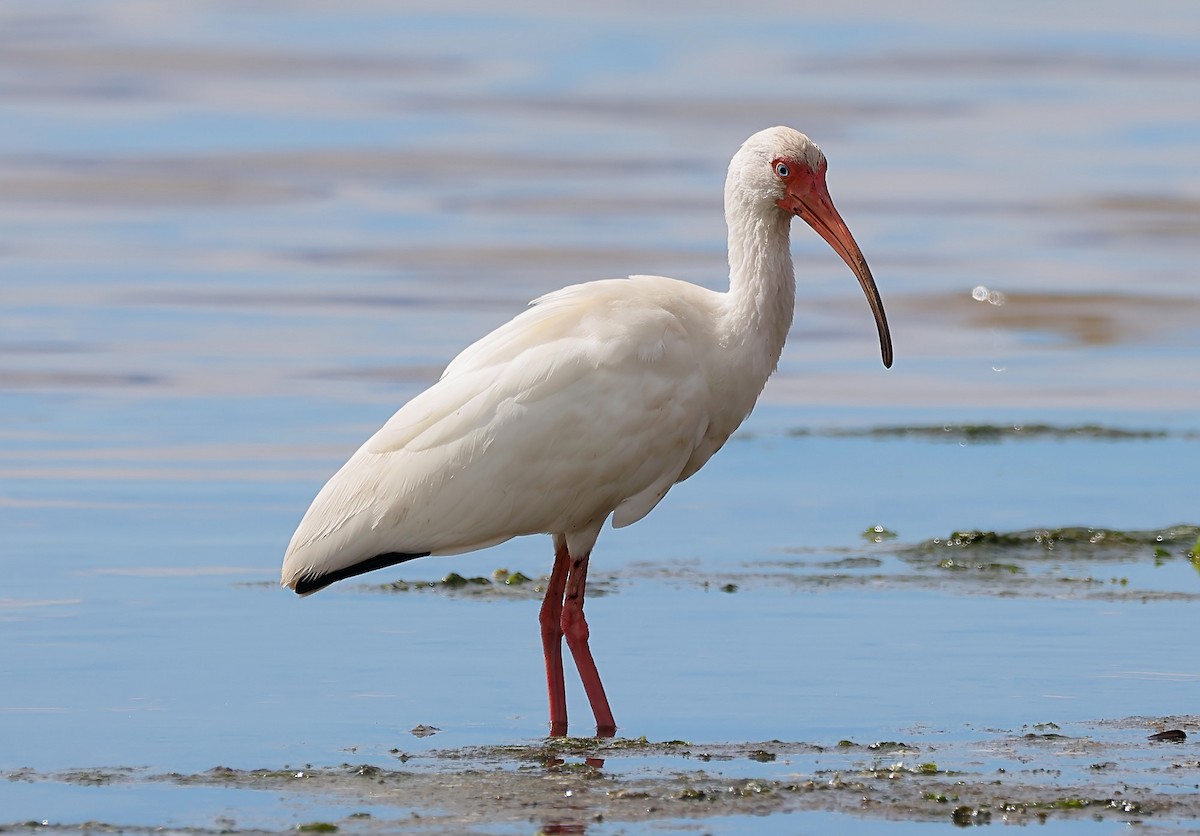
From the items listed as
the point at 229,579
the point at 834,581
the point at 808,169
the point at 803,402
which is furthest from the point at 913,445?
the point at 808,169

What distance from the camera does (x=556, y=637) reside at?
11.0m

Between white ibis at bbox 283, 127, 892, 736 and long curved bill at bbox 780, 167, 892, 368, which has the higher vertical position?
long curved bill at bbox 780, 167, 892, 368

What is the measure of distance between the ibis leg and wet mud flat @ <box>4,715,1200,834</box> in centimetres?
54

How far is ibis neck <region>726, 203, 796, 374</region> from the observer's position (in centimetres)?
1079

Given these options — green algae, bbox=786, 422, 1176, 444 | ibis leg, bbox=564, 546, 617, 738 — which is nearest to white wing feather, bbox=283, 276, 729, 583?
ibis leg, bbox=564, 546, 617, 738

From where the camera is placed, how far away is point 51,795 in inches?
344

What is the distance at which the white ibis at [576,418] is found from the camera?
10.5m

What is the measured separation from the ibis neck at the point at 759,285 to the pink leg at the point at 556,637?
4.08ft

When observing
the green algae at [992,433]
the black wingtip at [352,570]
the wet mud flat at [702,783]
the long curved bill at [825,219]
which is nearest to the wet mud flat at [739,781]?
the wet mud flat at [702,783]

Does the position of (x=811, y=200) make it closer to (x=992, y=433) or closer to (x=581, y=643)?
(x=581, y=643)

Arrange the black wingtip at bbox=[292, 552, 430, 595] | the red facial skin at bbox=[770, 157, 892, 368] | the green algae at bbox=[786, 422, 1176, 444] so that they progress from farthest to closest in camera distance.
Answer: the green algae at bbox=[786, 422, 1176, 444]
the red facial skin at bbox=[770, 157, 892, 368]
the black wingtip at bbox=[292, 552, 430, 595]

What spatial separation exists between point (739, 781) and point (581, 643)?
225 centimetres

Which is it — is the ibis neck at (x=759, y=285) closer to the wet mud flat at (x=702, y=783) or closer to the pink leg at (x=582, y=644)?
the pink leg at (x=582, y=644)

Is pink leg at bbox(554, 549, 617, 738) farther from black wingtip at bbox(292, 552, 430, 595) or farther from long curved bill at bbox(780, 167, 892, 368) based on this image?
long curved bill at bbox(780, 167, 892, 368)
